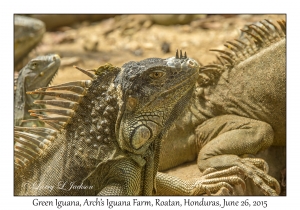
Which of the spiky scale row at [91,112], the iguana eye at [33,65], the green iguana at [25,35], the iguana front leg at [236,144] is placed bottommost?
the iguana front leg at [236,144]

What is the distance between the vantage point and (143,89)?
3.49 meters

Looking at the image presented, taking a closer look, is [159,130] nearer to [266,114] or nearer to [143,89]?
[143,89]

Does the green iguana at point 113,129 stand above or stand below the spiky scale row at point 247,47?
below

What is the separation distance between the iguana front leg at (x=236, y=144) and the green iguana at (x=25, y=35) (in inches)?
174

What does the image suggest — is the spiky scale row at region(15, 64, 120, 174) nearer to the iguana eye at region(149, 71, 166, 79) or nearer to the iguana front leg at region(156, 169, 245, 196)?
the iguana eye at region(149, 71, 166, 79)

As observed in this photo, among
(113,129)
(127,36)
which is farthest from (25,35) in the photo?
(113,129)

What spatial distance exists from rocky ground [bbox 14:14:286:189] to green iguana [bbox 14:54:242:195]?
14.4 feet

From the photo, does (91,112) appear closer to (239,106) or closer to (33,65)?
(239,106)

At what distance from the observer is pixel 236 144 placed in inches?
192

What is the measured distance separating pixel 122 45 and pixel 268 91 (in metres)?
4.98

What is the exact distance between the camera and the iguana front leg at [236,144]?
447 centimetres

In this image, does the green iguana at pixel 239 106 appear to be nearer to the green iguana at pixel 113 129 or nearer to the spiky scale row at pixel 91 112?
the green iguana at pixel 113 129

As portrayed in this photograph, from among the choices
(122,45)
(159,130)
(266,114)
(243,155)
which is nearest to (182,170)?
(243,155)

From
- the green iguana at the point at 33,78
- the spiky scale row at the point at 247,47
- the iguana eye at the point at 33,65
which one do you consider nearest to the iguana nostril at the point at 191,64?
the spiky scale row at the point at 247,47
